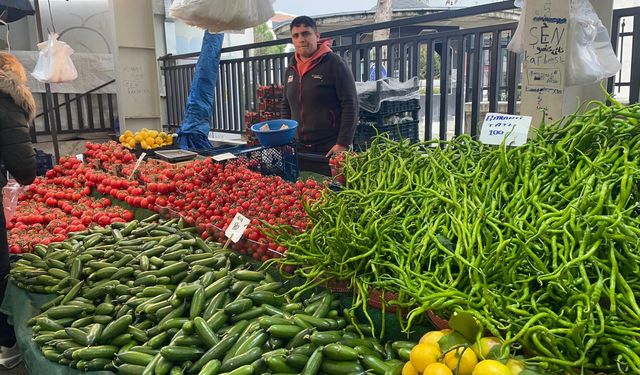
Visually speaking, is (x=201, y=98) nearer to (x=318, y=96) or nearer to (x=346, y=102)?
(x=318, y=96)

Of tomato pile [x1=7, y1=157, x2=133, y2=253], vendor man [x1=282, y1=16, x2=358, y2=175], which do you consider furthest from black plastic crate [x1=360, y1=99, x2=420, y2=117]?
tomato pile [x1=7, y1=157, x2=133, y2=253]

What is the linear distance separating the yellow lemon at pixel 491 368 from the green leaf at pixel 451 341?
125 mm

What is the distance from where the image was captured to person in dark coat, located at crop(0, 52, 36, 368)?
3.47 meters

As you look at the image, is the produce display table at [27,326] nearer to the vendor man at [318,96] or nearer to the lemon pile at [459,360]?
the lemon pile at [459,360]

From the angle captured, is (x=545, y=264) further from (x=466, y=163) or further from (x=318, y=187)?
(x=318, y=187)

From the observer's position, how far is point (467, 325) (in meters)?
1.48

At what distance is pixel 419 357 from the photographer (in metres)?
1.46

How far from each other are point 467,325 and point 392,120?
456 cm

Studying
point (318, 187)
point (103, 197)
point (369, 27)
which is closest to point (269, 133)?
point (318, 187)

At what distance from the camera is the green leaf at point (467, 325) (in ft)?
4.83

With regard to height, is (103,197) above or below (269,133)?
below

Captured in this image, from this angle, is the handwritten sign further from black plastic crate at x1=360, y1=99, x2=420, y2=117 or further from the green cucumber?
black plastic crate at x1=360, y1=99, x2=420, y2=117

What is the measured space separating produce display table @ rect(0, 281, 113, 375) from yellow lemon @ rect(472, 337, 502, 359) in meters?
1.42

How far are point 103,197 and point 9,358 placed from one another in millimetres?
1417
